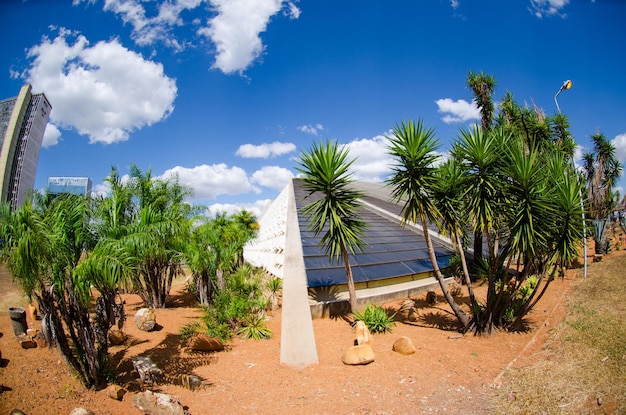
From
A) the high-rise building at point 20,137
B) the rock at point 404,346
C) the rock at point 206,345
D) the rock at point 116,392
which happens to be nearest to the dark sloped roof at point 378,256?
the rock at point 404,346

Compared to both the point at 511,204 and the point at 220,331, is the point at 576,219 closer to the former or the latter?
the point at 511,204

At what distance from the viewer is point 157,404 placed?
4688 mm

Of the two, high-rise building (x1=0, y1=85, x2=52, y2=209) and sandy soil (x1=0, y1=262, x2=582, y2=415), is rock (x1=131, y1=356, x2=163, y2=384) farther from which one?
high-rise building (x1=0, y1=85, x2=52, y2=209)

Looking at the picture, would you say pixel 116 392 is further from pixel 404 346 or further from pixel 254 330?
pixel 404 346

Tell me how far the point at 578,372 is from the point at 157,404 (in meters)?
7.43

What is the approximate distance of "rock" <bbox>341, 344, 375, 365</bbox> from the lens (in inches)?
266

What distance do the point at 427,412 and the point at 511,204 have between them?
534 cm

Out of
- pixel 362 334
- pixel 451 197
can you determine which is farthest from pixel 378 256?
pixel 362 334

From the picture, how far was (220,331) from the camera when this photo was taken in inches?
328

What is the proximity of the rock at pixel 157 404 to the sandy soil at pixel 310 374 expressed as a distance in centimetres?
14

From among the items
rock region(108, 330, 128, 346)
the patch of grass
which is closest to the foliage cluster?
rock region(108, 330, 128, 346)

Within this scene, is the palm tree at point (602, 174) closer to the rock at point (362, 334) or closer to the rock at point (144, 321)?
the rock at point (362, 334)

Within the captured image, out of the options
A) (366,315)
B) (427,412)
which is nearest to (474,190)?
(366,315)

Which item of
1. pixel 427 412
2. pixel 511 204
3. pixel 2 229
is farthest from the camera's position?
pixel 511 204
